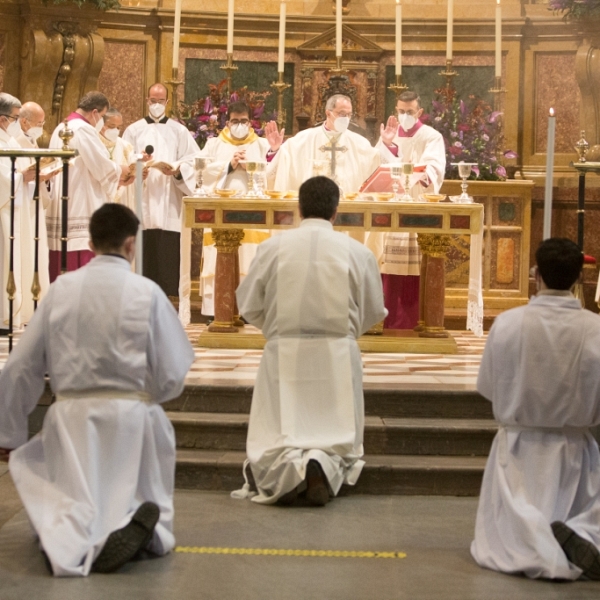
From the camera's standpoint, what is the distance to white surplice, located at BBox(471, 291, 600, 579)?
192 inches

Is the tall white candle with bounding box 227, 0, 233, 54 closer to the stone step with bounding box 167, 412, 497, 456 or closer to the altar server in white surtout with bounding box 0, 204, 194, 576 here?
the stone step with bounding box 167, 412, 497, 456

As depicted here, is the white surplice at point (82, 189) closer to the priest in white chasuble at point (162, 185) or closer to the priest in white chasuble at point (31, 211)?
the priest in white chasuble at point (31, 211)

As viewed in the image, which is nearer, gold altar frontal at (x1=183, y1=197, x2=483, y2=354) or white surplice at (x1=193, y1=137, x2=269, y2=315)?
gold altar frontal at (x1=183, y1=197, x2=483, y2=354)

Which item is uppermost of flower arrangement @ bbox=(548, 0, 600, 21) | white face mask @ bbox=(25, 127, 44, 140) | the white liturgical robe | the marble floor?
flower arrangement @ bbox=(548, 0, 600, 21)

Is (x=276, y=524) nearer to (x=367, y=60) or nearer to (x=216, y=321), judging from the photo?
(x=216, y=321)

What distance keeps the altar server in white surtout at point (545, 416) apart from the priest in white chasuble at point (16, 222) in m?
5.32

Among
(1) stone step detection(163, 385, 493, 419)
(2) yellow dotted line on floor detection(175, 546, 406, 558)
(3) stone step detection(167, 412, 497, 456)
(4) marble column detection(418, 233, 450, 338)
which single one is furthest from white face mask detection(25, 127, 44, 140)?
(2) yellow dotted line on floor detection(175, 546, 406, 558)

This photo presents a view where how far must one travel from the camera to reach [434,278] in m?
8.87

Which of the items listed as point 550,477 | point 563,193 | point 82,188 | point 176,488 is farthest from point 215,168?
point 550,477

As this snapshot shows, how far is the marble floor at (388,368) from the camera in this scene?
6961 millimetres

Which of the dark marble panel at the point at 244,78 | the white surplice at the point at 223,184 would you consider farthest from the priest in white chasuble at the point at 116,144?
the dark marble panel at the point at 244,78

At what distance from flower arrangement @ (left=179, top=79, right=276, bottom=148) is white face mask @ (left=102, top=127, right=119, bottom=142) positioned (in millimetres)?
1253

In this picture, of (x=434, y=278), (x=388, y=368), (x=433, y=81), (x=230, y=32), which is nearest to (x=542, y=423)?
(x=388, y=368)

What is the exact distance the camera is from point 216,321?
902 centimetres
